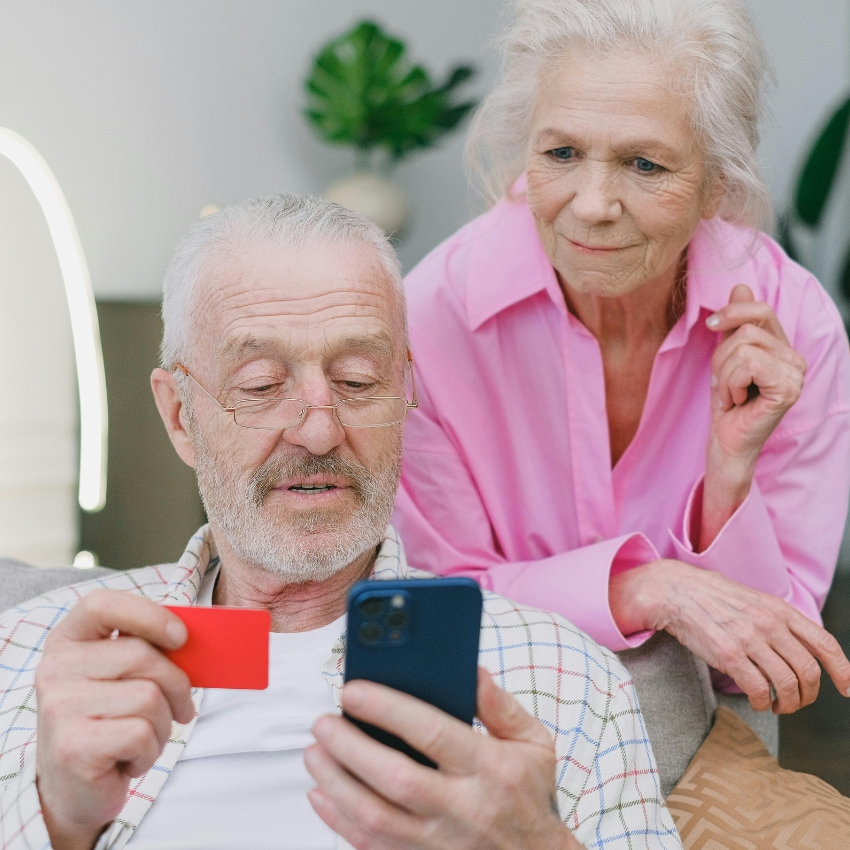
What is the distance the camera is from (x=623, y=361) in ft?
5.91

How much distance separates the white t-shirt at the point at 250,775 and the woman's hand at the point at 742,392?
0.73 meters

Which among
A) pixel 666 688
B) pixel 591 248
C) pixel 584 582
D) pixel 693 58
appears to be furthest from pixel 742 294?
pixel 666 688

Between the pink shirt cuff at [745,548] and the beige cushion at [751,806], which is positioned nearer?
the beige cushion at [751,806]

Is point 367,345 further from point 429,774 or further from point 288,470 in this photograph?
point 429,774

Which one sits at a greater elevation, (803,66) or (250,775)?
(803,66)

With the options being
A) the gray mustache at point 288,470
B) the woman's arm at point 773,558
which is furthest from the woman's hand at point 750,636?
the gray mustache at point 288,470

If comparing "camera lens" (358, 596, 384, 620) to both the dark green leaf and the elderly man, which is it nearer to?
the elderly man

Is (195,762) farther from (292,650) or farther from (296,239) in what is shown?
(296,239)

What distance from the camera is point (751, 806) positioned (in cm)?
144

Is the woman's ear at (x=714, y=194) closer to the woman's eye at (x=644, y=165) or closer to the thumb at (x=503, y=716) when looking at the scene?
the woman's eye at (x=644, y=165)

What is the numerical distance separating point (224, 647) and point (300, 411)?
0.47 meters

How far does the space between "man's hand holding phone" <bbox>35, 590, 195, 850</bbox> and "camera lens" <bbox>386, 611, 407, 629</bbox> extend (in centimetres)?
20

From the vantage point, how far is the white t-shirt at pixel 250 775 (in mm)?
1277

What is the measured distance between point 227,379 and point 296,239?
0.72ft
